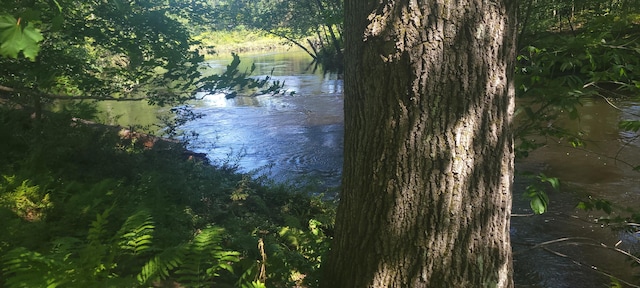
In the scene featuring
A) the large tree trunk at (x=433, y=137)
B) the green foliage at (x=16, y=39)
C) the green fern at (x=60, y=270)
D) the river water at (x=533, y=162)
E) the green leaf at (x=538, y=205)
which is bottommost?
the river water at (x=533, y=162)

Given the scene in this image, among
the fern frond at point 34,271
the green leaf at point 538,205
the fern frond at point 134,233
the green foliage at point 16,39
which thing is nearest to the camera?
the green foliage at point 16,39

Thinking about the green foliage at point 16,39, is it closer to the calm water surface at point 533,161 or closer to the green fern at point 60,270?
the green fern at point 60,270

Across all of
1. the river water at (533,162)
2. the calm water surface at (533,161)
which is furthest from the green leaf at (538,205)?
the calm water surface at (533,161)

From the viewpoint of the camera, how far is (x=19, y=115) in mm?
6566

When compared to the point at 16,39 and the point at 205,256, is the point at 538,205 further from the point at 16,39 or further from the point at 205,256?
the point at 16,39

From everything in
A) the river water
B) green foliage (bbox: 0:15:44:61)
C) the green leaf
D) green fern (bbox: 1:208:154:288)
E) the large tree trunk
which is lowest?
the river water

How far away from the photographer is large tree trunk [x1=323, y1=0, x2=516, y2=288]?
1.86 meters

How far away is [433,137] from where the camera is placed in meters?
1.89

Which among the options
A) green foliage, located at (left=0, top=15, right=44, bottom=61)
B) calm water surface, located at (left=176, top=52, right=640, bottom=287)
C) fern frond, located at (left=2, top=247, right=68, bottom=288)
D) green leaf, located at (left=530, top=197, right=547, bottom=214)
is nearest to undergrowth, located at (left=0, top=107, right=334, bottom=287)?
fern frond, located at (left=2, top=247, right=68, bottom=288)

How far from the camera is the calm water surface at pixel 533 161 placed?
5.21 m

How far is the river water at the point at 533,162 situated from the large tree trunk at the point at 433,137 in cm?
111

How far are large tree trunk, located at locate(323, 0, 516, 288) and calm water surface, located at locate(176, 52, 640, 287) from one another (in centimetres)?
134

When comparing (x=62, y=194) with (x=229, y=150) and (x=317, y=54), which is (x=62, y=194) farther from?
(x=317, y=54)

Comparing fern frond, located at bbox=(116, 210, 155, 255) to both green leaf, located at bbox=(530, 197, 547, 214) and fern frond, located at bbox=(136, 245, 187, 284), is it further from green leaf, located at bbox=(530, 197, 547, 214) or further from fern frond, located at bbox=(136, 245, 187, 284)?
green leaf, located at bbox=(530, 197, 547, 214)
